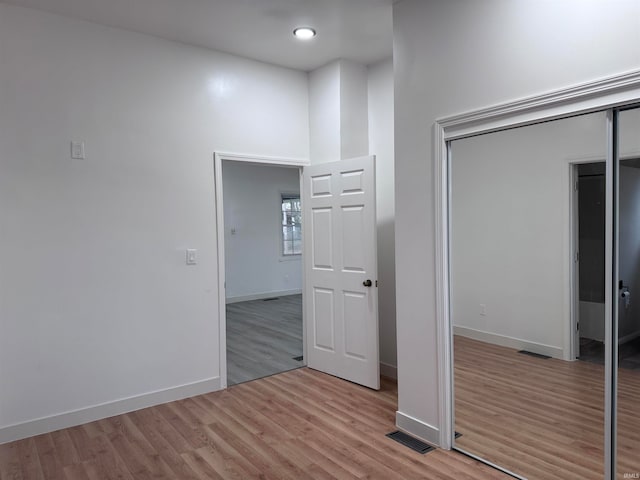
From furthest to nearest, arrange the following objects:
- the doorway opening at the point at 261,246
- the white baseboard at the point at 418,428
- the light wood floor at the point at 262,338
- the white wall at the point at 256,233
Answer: the white wall at the point at 256,233 < the doorway opening at the point at 261,246 < the light wood floor at the point at 262,338 < the white baseboard at the point at 418,428

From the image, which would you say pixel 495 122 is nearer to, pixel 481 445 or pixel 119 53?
pixel 481 445

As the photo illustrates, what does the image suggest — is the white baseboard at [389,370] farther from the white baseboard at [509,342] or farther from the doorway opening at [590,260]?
the doorway opening at [590,260]

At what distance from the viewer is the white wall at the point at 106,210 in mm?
2973

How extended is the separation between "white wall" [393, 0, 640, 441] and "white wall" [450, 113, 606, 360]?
0.19 m

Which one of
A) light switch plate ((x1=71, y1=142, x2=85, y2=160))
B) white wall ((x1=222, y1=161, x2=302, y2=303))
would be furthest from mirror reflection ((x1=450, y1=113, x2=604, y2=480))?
white wall ((x1=222, y1=161, x2=302, y2=303))

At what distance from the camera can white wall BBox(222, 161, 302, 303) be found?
323 inches

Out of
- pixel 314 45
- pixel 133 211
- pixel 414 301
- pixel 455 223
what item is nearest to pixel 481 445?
pixel 414 301

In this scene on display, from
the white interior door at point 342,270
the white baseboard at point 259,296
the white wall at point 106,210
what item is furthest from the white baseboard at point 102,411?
the white baseboard at point 259,296

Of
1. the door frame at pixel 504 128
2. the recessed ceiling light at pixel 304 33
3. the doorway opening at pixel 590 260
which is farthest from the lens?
the recessed ceiling light at pixel 304 33

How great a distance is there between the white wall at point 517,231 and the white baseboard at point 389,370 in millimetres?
1439

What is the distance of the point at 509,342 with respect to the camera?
8.66ft

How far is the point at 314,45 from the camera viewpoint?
373 cm

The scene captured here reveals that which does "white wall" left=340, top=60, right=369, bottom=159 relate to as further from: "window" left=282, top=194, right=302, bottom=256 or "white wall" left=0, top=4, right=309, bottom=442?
"window" left=282, top=194, right=302, bottom=256

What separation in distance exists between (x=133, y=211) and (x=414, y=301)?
2.23 metres
